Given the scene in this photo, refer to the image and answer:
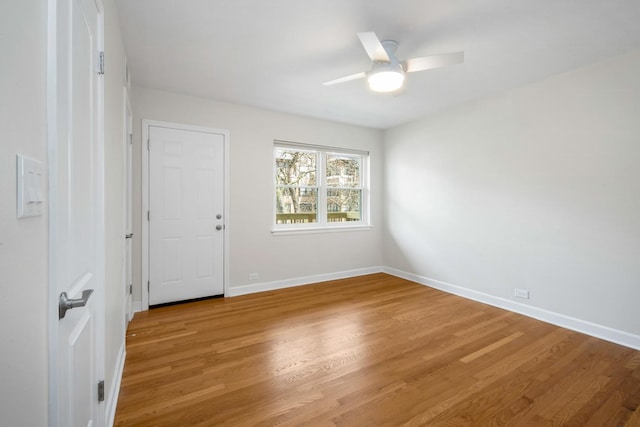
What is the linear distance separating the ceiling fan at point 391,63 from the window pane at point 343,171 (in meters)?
2.41

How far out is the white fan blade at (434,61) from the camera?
210 centimetres

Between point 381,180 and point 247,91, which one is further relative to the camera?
point 381,180

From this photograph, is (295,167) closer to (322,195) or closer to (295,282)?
(322,195)

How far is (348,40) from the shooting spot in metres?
2.37

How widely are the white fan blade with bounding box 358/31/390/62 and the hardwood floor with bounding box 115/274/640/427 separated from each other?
2.35 m

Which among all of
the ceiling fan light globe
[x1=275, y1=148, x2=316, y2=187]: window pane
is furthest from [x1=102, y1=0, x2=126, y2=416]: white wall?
[x1=275, y1=148, x2=316, y2=187]: window pane

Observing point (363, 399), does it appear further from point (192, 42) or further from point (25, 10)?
point (192, 42)

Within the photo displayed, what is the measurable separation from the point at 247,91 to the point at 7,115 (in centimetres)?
315

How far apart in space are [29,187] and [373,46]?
6.85 feet

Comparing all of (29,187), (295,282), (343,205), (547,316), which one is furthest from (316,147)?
(29,187)

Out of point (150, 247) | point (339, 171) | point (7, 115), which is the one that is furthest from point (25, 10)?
point (339, 171)

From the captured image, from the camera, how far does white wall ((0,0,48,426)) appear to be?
562 millimetres

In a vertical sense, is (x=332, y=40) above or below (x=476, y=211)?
above

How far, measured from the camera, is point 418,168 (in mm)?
4559
